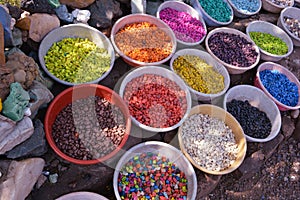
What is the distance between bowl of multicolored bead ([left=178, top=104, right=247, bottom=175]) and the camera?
2764mm

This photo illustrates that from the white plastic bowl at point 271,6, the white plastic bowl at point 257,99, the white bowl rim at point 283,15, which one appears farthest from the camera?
the white plastic bowl at point 271,6

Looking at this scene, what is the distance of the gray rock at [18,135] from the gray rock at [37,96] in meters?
0.13

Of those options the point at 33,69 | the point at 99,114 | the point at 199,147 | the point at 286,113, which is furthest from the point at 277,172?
the point at 33,69

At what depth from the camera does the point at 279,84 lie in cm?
335

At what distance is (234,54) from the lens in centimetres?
337

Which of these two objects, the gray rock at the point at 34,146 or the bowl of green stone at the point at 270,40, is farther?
the bowl of green stone at the point at 270,40

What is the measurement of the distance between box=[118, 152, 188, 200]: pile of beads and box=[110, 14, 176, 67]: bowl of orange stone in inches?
31.4

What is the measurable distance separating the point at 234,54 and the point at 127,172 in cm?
153

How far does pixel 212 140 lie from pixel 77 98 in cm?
111

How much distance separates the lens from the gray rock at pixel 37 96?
2381 millimetres

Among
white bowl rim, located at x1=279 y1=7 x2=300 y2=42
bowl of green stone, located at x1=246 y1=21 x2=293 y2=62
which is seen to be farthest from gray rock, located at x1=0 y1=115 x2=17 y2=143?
→ white bowl rim, located at x1=279 y1=7 x2=300 y2=42

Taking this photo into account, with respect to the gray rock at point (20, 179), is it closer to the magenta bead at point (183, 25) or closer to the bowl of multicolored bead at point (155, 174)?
the bowl of multicolored bead at point (155, 174)

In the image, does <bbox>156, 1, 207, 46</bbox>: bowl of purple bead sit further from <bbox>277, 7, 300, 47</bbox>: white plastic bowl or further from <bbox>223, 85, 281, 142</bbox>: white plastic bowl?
<bbox>277, 7, 300, 47</bbox>: white plastic bowl

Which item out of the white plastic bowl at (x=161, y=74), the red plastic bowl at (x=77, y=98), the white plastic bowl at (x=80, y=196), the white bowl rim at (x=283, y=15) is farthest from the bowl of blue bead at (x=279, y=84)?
the white plastic bowl at (x=80, y=196)
